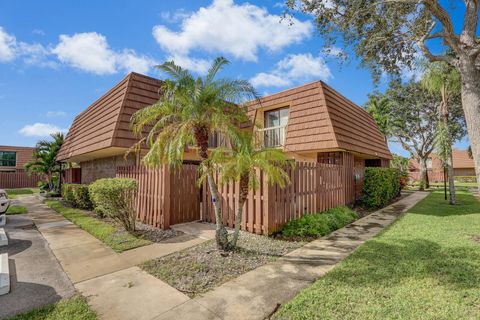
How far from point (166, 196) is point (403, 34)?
10587 millimetres

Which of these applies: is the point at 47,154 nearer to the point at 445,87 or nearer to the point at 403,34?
the point at 403,34

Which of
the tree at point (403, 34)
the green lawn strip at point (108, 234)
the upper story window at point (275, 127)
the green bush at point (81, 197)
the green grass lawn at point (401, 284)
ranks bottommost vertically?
the green grass lawn at point (401, 284)

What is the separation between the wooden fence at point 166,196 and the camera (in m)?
7.53

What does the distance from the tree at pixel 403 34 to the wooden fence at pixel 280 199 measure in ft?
14.6

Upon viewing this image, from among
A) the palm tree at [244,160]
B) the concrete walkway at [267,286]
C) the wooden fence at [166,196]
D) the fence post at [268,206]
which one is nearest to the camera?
the concrete walkway at [267,286]

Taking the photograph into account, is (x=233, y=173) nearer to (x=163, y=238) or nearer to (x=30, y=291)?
(x=163, y=238)

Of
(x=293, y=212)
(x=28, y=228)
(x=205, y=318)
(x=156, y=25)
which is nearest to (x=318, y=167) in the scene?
(x=293, y=212)

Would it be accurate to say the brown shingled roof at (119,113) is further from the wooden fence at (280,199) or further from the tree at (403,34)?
the tree at (403,34)

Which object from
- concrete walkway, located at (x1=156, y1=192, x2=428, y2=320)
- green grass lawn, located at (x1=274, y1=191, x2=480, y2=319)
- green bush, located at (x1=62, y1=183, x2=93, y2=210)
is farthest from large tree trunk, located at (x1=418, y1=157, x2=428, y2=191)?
green bush, located at (x1=62, y1=183, x2=93, y2=210)

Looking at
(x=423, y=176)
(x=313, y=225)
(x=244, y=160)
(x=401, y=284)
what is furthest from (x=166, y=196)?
(x=423, y=176)

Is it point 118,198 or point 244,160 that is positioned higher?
point 244,160

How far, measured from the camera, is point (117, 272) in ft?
14.5

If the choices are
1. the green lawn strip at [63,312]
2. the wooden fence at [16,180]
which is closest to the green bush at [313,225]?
the green lawn strip at [63,312]

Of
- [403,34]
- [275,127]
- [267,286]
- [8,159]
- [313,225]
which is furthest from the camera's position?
[8,159]
